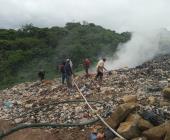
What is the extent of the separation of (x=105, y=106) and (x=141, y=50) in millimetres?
20179

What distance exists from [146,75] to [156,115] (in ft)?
32.2

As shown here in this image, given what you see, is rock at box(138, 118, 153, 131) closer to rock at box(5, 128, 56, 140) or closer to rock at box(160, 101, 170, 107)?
rock at box(160, 101, 170, 107)

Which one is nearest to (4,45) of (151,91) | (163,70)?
(163,70)

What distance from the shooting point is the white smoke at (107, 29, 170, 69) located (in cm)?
3036

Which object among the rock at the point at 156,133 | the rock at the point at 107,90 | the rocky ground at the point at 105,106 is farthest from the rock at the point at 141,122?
the rock at the point at 107,90

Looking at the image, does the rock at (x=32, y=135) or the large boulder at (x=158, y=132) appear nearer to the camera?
the large boulder at (x=158, y=132)

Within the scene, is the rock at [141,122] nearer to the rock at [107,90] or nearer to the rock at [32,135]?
the rock at [32,135]

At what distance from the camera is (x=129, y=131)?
394 inches

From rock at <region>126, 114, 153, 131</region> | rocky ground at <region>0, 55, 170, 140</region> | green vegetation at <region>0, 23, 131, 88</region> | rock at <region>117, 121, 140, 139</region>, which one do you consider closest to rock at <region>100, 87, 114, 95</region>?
rocky ground at <region>0, 55, 170, 140</region>

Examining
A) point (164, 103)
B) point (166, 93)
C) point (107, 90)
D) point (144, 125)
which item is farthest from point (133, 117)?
point (107, 90)

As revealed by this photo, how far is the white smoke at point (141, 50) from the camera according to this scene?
30359 millimetres

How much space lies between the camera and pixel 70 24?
2411 inches

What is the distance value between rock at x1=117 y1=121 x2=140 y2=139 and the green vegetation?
2349 cm

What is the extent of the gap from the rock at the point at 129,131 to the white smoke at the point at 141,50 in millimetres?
18259
